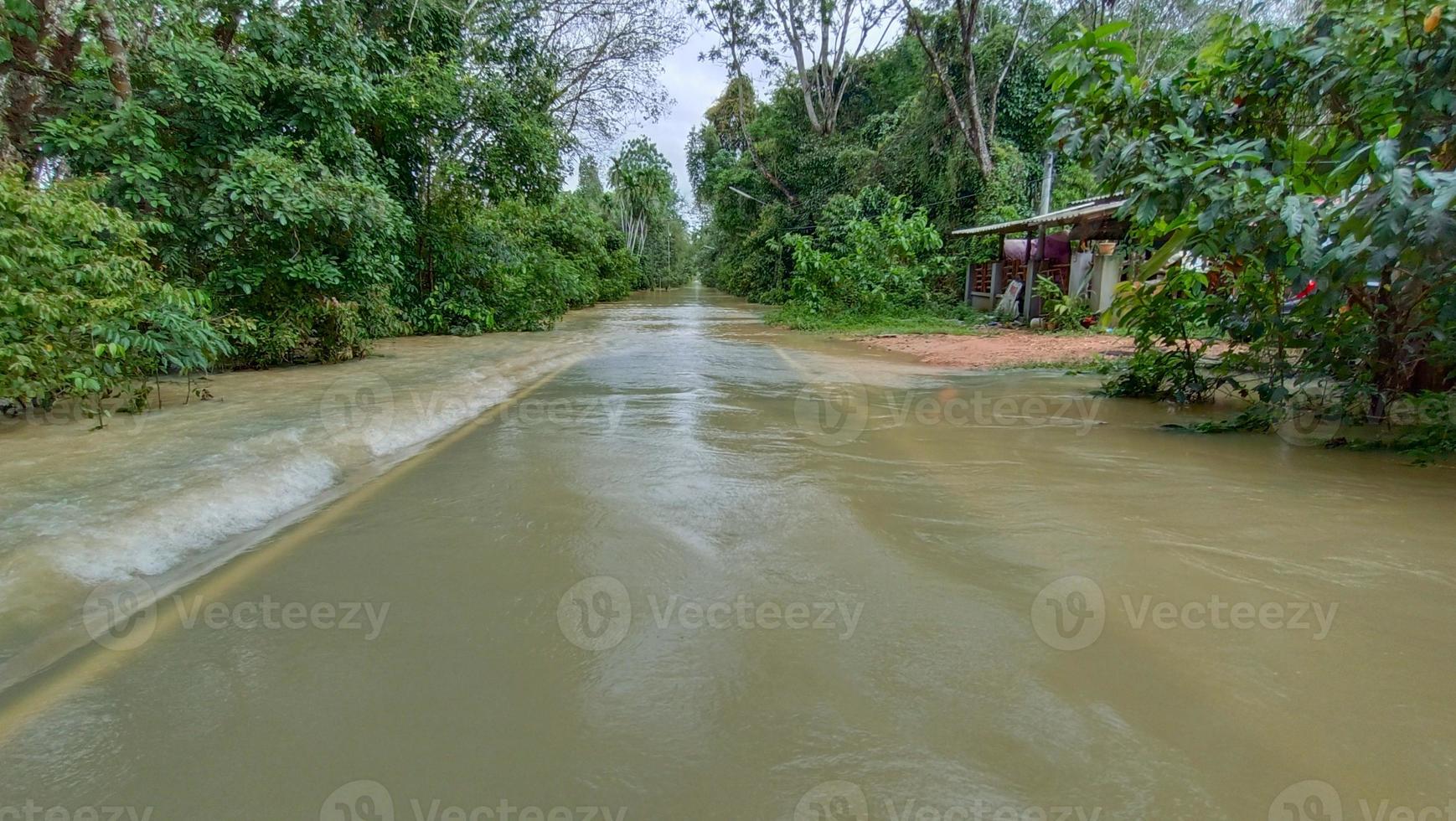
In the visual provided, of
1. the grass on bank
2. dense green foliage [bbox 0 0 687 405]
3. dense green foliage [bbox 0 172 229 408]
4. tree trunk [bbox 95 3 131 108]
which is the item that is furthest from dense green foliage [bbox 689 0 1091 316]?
dense green foliage [bbox 0 172 229 408]

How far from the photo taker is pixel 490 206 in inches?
634

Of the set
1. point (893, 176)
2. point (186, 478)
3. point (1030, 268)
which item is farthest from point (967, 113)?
point (186, 478)

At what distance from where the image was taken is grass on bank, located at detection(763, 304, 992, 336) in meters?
16.6

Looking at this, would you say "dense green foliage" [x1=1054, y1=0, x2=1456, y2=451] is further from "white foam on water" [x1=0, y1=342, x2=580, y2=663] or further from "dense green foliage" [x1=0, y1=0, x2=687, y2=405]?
"dense green foliage" [x1=0, y1=0, x2=687, y2=405]

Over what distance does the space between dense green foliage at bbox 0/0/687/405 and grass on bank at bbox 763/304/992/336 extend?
704 centimetres

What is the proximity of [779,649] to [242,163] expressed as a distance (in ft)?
27.9

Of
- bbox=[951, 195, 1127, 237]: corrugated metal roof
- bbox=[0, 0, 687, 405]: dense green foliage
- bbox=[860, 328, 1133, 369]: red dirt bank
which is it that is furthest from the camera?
bbox=[951, 195, 1127, 237]: corrugated metal roof

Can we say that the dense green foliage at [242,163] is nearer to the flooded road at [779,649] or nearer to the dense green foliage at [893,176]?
the flooded road at [779,649]

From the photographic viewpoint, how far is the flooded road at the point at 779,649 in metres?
2.07

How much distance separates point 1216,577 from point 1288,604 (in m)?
0.30

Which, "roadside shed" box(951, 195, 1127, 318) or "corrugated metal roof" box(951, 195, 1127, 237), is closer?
"corrugated metal roof" box(951, 195, 1127, 237)

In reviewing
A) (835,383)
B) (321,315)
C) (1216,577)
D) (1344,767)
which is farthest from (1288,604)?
(321,315)

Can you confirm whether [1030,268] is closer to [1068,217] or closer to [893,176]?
[1068,217]

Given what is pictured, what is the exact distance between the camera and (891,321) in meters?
18.0
